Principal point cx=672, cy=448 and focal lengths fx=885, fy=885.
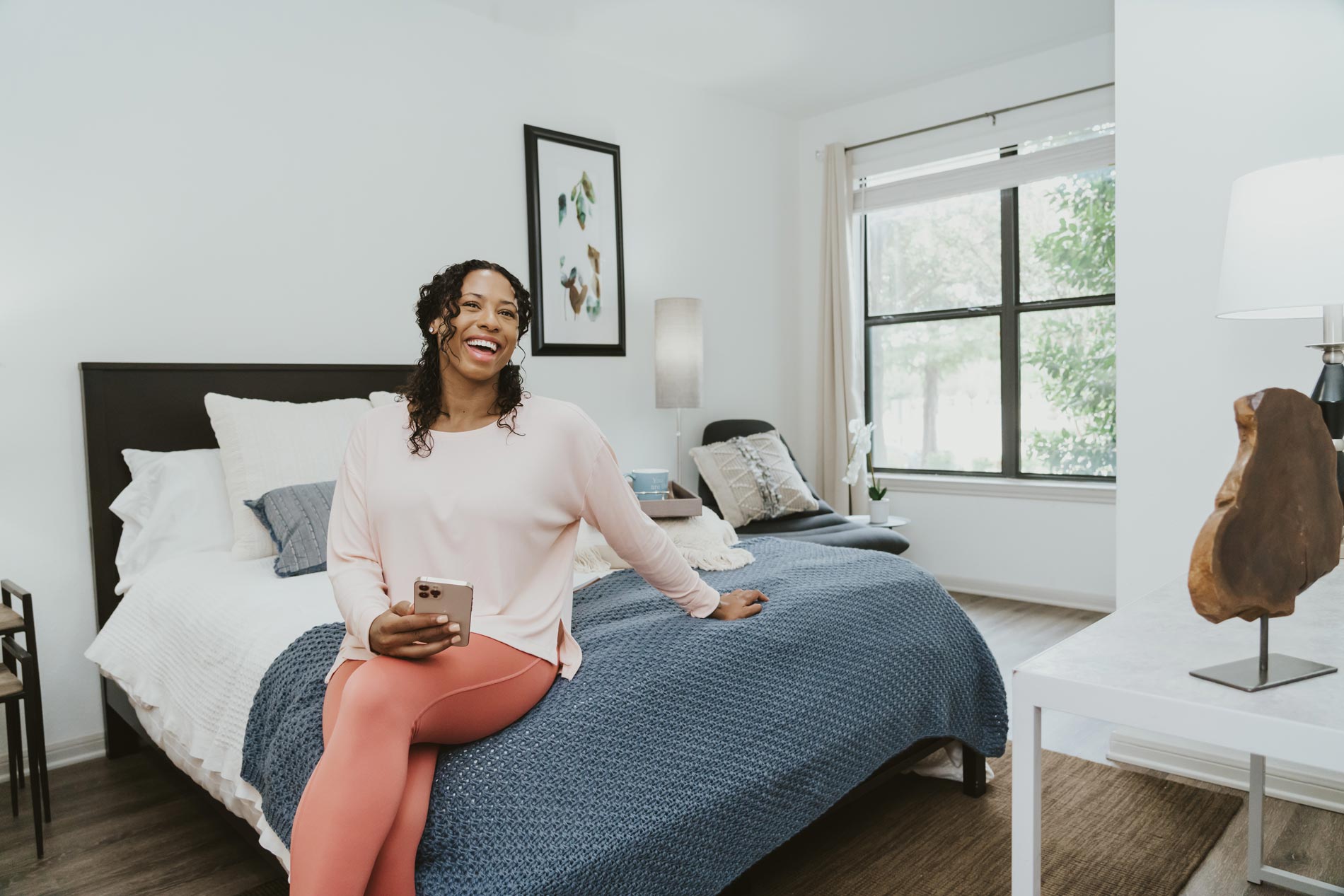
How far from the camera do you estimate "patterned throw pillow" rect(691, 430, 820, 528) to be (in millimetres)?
4195

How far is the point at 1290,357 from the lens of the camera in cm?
225

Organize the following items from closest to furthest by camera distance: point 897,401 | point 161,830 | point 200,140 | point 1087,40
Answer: point 161,830 → point 200,140 → point 1087,40 → point 897,401

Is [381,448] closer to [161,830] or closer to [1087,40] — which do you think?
[161,830]

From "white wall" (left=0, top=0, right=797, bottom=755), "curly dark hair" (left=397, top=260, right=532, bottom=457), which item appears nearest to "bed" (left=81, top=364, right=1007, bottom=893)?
"white wall" (left=0, top=0, right=797, bottom=755)

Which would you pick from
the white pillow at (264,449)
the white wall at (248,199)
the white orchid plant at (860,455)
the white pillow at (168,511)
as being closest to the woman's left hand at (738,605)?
the white pillow at (264,449)

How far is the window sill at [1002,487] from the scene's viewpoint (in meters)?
4.27

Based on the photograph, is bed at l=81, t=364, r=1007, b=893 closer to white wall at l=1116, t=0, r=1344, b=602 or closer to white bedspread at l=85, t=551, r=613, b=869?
white bedspread at l=85, t=551, r=613, b=869

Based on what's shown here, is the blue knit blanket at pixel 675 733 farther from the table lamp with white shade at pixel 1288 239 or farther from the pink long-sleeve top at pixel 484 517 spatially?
the table lamp with white shade at pixel 1288 239

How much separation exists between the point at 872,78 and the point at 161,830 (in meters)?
4.36

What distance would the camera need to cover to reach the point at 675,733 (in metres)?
1.56

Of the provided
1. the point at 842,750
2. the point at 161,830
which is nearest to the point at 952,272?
the point at 842,750

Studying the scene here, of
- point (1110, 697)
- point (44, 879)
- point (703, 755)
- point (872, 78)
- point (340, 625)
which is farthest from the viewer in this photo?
point (872, 78)

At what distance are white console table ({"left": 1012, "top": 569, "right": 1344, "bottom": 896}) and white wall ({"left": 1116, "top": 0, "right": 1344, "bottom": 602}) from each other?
109 cm

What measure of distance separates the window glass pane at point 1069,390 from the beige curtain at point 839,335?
2.87 ft
